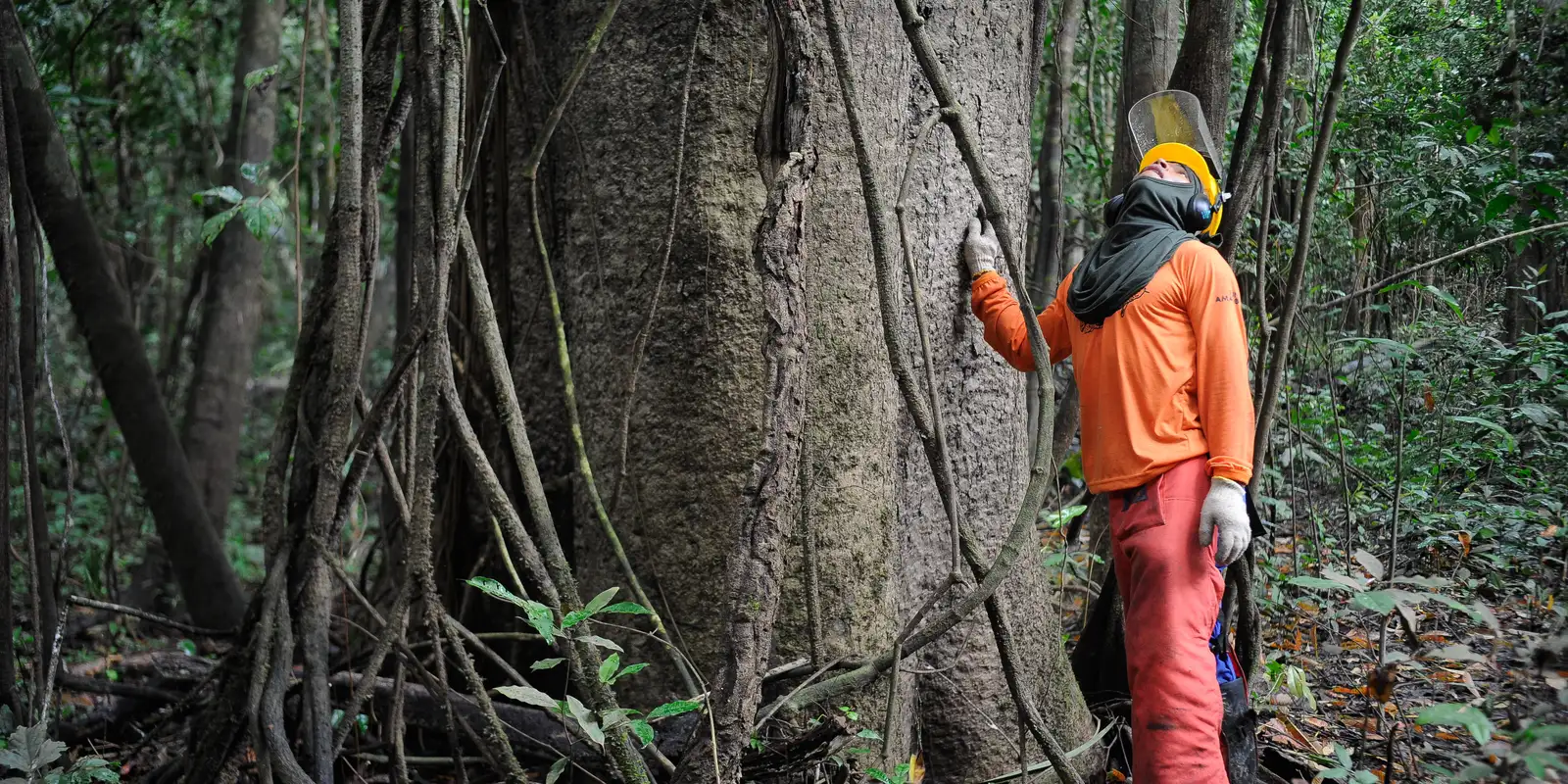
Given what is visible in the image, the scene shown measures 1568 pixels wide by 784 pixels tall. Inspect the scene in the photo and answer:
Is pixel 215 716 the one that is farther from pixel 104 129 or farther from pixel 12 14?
pixel 104 129

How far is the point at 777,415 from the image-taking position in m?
2.11

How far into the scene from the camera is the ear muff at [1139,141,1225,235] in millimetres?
2941

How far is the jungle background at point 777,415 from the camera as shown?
2385mm

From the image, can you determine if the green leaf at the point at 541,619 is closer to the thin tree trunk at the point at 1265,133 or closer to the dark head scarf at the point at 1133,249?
the dark head scarf at the point at 1133,249

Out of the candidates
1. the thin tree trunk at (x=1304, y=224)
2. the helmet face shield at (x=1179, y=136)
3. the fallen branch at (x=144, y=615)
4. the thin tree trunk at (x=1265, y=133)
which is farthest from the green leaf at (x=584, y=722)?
the thin tree trunk at (x=1265, y=133)

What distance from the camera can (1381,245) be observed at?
182 inches

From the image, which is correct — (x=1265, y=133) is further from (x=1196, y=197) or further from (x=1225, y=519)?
(x=1225, y=519)

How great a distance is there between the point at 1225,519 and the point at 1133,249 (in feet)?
2.50

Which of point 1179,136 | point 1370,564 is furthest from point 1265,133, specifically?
point 1370,564

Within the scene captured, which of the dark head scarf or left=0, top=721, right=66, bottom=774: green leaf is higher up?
the dark head scarf

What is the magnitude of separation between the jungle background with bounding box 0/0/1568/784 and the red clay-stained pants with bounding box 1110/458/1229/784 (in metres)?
0.34

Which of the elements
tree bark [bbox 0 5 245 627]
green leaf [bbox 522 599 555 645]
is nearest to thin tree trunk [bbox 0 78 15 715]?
tree bark [bbox 0 5 245 627]

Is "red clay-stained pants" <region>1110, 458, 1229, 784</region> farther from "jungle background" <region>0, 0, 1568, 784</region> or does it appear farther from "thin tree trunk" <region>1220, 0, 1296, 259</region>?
"thin tree trunk" <region>1220, 0, 1296, 259</region>

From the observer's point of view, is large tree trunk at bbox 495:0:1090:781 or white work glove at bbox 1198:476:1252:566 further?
large tree trunk at bbox 495:0:1090:781
